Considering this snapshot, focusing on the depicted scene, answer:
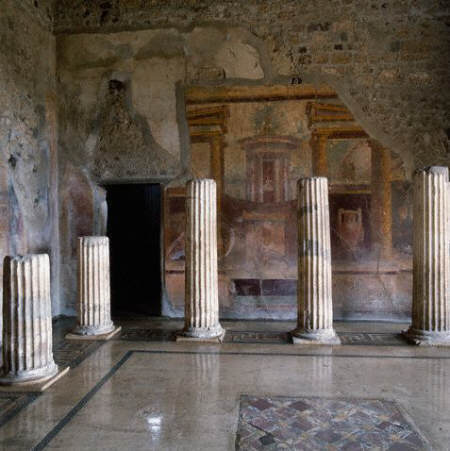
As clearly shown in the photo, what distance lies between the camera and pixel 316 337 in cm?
587

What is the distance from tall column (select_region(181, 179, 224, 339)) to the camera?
6.11m

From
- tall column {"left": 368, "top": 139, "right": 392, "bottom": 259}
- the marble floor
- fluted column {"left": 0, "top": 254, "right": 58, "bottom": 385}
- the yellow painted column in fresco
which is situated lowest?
the marble floor

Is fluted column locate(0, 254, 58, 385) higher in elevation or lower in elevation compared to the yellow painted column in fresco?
lower

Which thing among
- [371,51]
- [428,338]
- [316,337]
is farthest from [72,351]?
[371,51]

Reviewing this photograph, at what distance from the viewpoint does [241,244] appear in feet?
24.1

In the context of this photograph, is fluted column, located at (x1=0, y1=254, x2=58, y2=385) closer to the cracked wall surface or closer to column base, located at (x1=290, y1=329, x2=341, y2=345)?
the cracked wall surface

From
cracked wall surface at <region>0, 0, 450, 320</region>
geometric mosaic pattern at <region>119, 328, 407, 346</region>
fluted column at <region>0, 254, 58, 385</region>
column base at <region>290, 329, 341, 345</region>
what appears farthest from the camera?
cracked wall surface at <region>0, 0, 450, 320</region>

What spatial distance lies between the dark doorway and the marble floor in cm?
345

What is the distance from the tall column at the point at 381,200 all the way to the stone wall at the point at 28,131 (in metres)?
5.28

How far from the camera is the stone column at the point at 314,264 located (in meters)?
6.00

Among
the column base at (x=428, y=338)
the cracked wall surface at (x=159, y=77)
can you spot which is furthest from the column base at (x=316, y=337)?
the cracked wall surface at (x=159, y=77)

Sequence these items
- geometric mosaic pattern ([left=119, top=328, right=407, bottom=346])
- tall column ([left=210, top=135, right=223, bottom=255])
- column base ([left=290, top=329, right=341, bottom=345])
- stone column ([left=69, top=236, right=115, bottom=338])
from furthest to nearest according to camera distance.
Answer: tall column ([left=210, top=135, right=223, bottom=255]) < stone column ([left=69, top=236, right=115, bottom=338]) < geometric mosaic pattern ([left=119, top=328, right=407, bottom=346]) < column base ([left=290, top=329, right=341, bottom=345])

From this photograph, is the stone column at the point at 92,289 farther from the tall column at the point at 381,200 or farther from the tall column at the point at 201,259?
the tall column at the point at 381,200

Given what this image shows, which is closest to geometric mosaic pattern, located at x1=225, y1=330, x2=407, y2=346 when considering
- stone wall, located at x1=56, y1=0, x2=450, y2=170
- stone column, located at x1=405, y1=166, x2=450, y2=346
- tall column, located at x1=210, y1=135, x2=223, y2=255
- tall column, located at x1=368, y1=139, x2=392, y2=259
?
stone column, located at x1=405, y1=166, x2=450, y2=346
